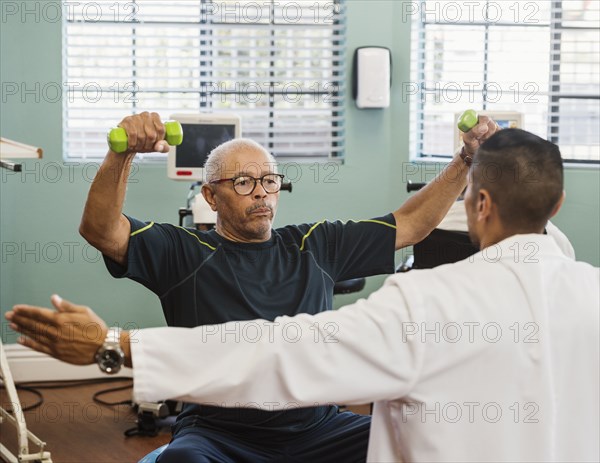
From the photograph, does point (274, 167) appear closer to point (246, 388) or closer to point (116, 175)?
point (116, 175)

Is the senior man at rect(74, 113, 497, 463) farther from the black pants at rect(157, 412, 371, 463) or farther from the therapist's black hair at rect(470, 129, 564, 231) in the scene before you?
the therapist's black hair at rect(470, 129, 564, 231)

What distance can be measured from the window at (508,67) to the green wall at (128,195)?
0.20 metres

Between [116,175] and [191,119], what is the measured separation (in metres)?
1.61

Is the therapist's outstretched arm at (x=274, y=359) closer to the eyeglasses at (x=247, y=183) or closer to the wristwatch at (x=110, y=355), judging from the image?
the wristwatch at (x=110, y=355)

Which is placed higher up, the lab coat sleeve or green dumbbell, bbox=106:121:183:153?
green dumbbell, bbox=106:121:183:153

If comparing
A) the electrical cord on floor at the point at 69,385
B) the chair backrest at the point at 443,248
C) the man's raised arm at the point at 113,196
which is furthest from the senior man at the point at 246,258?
the electrical cord on floor at the point at 69,385

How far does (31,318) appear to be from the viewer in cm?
129

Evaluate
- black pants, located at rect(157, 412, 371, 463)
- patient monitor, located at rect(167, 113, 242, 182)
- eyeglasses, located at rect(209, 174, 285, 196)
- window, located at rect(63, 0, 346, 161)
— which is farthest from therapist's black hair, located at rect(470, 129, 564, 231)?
window, located at rect(63, 0, 346, 161)

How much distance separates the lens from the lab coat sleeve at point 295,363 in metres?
1.29

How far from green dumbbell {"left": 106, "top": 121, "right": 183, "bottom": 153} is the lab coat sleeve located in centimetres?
65

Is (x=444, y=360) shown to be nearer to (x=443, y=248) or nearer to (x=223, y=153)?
(x=223, y=153)

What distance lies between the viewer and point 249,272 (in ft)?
7.12

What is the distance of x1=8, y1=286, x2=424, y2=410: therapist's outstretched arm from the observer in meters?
1.29

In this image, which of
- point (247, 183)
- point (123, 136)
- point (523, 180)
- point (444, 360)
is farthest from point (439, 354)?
point (247, 183)
